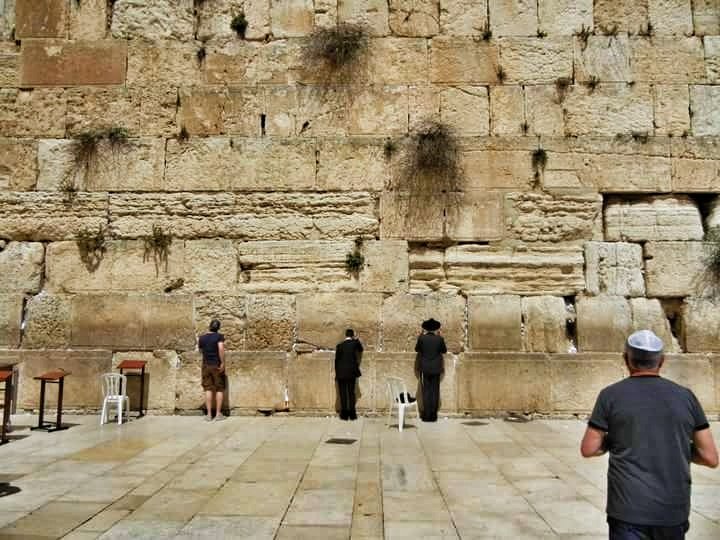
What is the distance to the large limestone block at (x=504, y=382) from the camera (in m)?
8.78

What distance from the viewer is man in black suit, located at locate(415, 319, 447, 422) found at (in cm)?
845

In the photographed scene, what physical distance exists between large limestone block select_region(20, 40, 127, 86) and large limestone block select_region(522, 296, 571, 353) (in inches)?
295

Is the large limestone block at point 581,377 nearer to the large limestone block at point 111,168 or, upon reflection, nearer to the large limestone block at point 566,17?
the large limestone block at point 566,17

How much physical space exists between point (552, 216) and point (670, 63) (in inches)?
125

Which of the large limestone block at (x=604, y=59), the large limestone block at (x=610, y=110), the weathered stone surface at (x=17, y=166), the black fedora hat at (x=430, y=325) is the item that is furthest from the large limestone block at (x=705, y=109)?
the weathered stone surface at (x=17, y=166)

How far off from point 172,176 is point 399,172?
3.60 metres

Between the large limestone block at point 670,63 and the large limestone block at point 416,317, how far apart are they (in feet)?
15.5

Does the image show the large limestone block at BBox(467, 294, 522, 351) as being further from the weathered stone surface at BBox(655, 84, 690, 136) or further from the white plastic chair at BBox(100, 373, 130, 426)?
the white plastic chair at BBox(100, 373, 130, 426)

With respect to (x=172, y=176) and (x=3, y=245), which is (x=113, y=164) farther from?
(x=3, y=245)

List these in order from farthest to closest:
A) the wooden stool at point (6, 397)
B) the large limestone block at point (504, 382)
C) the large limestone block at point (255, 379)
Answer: the large limestone block at point (255, 379) → the large limestone block at point (504, 382) → the wooden stool at point (6, 397)

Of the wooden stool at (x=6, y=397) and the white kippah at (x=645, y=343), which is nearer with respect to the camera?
the white kippah at (x=645, y=343)

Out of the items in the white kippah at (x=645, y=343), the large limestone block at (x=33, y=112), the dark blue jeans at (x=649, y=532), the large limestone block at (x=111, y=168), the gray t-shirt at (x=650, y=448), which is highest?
the large limestone block at (x=33, y=112)

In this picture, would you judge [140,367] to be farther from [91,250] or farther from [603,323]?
[603,323]

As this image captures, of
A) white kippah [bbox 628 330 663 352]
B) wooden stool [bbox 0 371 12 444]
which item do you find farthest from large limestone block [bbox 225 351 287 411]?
white kippah [bbox 628 330 663 352]
